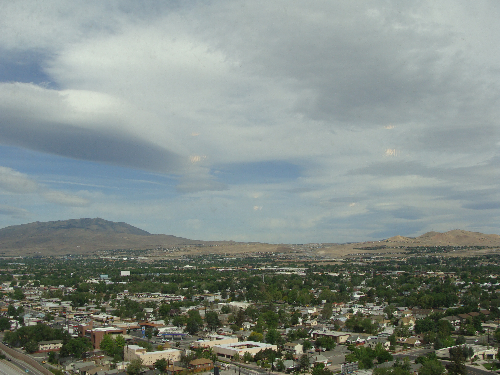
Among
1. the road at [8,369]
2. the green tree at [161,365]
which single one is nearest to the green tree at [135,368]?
the green tree at [161,365]

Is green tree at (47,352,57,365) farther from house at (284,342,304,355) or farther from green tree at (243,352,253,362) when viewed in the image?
house at (284,342,304,355)

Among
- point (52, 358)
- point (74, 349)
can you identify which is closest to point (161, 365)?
point (74, 349)

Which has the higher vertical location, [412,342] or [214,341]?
[214,341]

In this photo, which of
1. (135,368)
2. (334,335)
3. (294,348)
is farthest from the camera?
(334,335)

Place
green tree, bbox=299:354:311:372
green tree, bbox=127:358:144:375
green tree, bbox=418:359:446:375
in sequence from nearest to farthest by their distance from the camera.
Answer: green tree, bbox=418:359:446:375 < green tree, bbox=127:358:144:375 < green tree, bbox=299:354:311:372

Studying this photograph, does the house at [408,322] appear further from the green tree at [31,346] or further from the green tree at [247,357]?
the green tree at [31,346]

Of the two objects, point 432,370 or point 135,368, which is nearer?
point 432,370

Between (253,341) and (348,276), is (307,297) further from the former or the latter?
(348,276)

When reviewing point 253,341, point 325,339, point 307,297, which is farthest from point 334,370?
point 307,297

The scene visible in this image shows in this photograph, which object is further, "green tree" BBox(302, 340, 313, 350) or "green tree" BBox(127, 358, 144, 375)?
Answer: "green tree" BBox(302, 340, 313, 350)

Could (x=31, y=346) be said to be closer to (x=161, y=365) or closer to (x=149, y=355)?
(x=149, y=355)

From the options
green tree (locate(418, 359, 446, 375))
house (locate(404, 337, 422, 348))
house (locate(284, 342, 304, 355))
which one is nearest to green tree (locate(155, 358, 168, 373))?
house (locate(284, 342, 304, 355))
